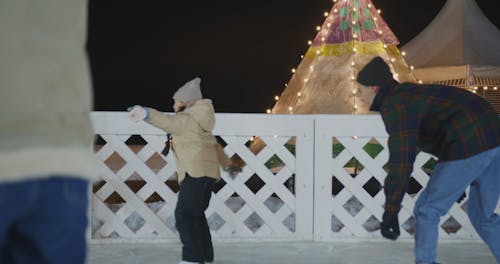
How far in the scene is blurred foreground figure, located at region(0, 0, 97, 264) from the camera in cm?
90

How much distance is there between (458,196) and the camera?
246cm

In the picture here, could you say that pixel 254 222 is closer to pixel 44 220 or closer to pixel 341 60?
pixel 341 60

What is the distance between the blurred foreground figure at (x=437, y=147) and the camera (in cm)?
232

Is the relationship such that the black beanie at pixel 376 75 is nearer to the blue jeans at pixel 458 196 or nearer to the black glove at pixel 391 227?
the blue jeans at pixel 458 196

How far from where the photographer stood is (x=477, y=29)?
7.84 meters

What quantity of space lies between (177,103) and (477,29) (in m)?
5.57

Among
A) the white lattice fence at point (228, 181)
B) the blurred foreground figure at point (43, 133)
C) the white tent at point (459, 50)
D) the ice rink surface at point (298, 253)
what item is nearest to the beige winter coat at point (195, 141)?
the ice rink surface at point (298, 253)

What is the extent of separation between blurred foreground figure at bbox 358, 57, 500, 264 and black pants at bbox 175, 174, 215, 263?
83cm

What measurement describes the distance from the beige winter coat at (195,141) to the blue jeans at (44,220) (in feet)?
6.37

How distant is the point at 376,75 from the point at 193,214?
971 millimetres

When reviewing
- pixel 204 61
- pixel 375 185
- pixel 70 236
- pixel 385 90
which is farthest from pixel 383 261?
pixel 204 61

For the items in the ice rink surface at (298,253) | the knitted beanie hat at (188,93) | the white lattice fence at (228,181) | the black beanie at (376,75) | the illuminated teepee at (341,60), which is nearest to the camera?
the black beanie at (376,75)

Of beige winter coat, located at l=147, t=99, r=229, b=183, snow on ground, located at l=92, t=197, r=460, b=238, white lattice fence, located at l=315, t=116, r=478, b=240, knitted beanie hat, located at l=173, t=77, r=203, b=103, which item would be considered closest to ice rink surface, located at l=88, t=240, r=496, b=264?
white lattice fence, located at l=315, t=116, r=478, b=240

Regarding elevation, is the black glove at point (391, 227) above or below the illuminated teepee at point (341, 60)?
above
